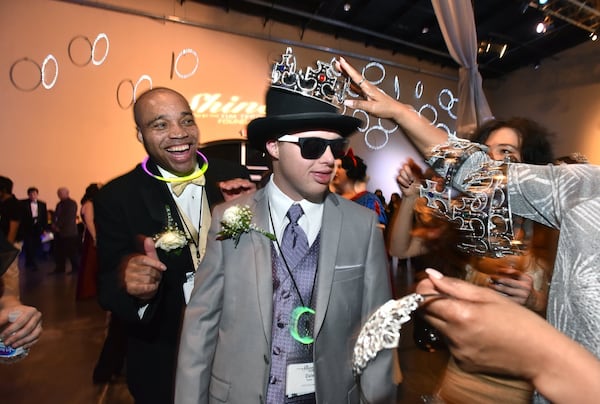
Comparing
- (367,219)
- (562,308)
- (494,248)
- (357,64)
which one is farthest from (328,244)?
(357,64)

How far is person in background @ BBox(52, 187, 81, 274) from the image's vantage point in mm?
7460

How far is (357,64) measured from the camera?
10375 mm

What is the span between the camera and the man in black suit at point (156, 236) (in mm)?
1872

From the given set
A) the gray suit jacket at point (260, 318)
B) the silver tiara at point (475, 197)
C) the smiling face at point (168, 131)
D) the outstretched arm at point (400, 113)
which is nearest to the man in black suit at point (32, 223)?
the smiling face at point (168, 131)

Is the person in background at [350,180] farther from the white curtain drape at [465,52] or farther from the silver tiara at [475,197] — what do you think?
the silver tiara at [475,197]

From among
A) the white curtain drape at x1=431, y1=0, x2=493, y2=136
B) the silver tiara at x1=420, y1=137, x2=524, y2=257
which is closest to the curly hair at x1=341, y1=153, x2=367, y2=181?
the white curtain drape at x1=431, y1=0, x2=493, y2=136

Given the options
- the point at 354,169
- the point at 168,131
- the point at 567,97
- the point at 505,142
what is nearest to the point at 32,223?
the point at 354,169

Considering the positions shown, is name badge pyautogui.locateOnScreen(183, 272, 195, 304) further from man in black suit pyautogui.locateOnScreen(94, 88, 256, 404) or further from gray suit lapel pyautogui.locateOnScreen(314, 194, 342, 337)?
gray suit lapel pyautogui.locateOnScreen(314, 194, 342, 337)

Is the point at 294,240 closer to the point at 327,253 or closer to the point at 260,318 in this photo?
the point at 327,253

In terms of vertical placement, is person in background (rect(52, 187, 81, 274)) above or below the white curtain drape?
below

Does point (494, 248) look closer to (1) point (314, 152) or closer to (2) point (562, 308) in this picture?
(2) point (562, 308)

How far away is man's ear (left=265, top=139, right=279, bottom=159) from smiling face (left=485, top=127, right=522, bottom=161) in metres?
1.03

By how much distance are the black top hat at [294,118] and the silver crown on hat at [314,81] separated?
36 mm

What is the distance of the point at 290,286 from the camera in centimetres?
164
